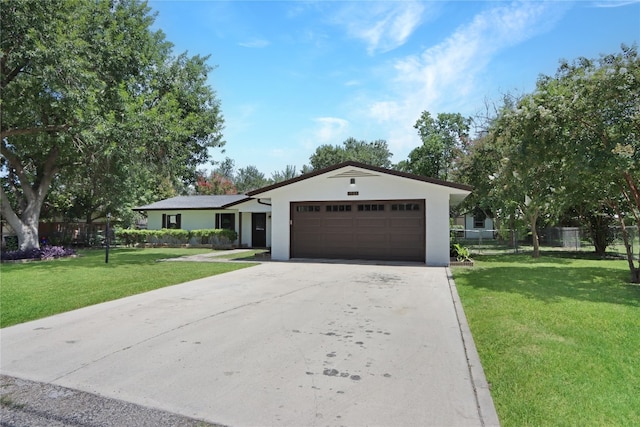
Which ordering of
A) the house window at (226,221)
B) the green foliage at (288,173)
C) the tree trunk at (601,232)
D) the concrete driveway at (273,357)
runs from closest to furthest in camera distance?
the concrete driveway at (273,357), the tree trunk at (601,232), the house window at (226,221), the green foliage at (288,173)

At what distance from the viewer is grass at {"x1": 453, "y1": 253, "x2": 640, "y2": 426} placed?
313cm

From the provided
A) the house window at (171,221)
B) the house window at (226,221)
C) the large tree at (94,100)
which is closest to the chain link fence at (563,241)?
the house window at (226,221)

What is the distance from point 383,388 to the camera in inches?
142

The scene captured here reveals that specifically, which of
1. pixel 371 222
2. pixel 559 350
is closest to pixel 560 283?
pixel 559 350

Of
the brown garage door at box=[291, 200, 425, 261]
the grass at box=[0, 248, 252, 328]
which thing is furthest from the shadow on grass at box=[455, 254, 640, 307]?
the grass at box=[0, 248, 252, 328]

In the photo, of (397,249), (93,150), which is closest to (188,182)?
(93,150)

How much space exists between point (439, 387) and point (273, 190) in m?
12.6

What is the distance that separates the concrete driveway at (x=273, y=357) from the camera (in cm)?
325

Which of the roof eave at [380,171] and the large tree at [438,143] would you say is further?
the large tree at [438,143]

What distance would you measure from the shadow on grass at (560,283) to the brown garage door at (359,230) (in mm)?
2737

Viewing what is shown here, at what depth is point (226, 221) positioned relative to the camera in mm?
24781

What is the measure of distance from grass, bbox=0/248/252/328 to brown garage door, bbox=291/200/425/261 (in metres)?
3.10

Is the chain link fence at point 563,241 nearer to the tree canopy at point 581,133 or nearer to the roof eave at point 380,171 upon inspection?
the roof eave at point 380,171

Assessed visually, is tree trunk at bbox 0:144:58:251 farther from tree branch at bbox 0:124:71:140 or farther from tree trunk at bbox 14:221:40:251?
tree branch at bbox 0:124:71:140
